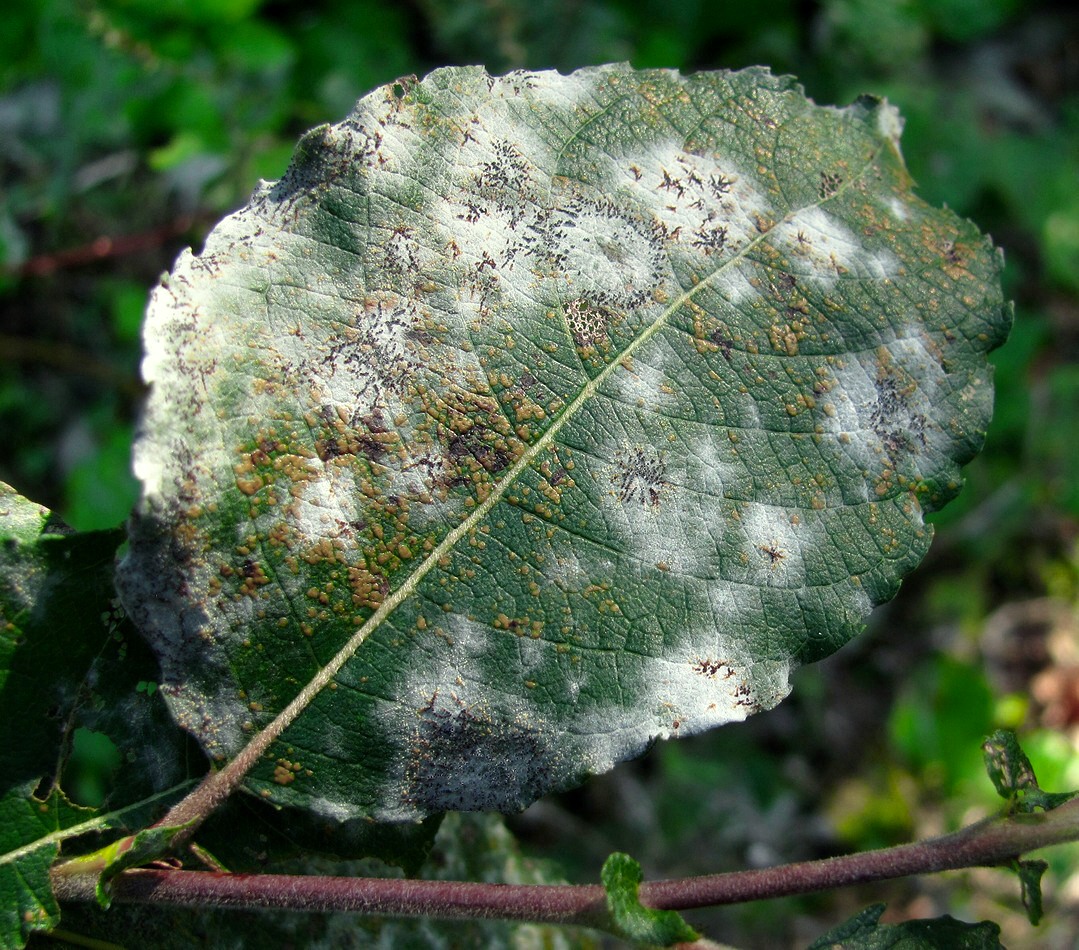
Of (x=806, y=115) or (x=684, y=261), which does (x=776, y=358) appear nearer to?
(x=684, y=261)

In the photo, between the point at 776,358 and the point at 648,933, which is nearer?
the point at 648,933

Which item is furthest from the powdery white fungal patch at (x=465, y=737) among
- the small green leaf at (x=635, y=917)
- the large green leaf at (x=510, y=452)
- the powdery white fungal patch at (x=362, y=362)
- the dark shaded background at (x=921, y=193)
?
the dark shaded background at (x=921, y=193)

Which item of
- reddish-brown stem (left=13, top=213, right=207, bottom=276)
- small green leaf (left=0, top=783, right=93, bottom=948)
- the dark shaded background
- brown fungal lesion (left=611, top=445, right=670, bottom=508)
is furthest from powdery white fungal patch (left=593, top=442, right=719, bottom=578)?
reddish-brown stem (left=13, top=213, right=207, bottom=276)

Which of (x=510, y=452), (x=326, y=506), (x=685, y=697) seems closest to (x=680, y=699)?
(x=685, y=697)

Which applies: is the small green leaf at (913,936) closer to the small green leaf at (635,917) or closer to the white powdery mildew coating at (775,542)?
the small green leaf at (635,917)

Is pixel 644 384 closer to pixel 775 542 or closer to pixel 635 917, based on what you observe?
pixel 775 542

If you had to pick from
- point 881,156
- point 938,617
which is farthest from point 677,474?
point 938,617
